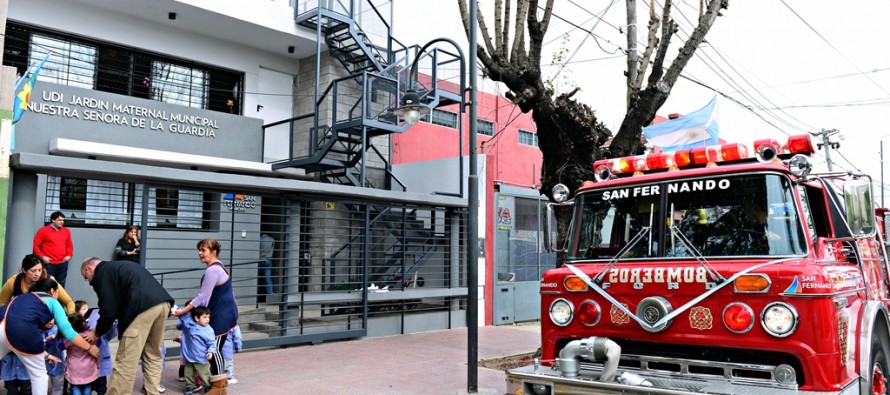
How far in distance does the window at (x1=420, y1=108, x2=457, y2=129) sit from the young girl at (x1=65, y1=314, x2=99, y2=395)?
14.1 metres

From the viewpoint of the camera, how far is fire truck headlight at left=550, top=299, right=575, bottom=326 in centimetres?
539

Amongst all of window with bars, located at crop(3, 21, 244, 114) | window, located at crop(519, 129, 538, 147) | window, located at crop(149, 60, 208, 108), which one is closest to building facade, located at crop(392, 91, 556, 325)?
window with bars, located at crop(3, 21, 244, 114)

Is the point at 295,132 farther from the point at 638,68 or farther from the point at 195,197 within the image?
the point at 638,68

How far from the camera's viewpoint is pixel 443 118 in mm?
20594

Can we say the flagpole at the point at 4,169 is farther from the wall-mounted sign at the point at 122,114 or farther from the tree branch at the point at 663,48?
the tree branch at the point at 663,48

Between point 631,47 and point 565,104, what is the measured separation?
2.81 meters

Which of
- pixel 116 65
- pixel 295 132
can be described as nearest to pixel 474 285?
pixel 295 132

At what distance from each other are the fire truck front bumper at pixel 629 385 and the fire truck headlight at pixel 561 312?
492mm

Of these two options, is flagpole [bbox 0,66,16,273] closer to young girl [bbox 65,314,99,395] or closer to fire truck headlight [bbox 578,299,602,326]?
young girl [bbox 65,314,99,395]

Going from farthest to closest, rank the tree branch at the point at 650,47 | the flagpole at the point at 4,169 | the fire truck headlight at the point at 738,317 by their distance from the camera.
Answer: the tree branch at the point at 650,47 < the flagpole at the point at 4,169 < the fire truck headlight at the point at 738,317

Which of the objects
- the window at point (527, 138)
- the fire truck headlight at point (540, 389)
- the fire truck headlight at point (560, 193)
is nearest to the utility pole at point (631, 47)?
the fire truck headlight at point (560, 193)

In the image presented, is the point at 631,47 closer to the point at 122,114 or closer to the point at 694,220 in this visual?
the point at 694,220

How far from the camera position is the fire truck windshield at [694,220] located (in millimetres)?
4992

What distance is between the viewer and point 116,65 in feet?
45.5
